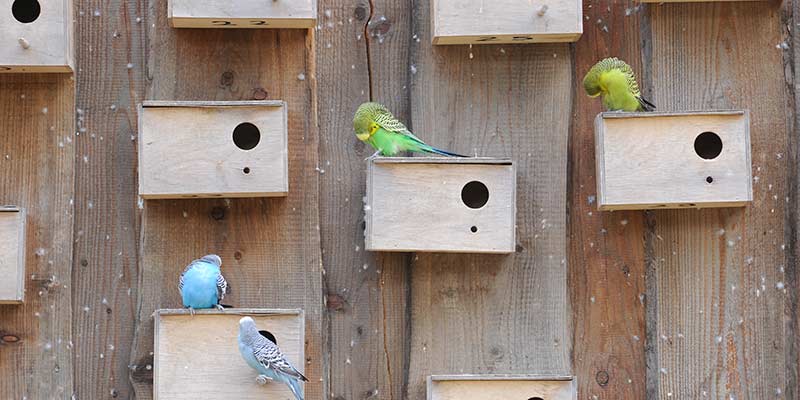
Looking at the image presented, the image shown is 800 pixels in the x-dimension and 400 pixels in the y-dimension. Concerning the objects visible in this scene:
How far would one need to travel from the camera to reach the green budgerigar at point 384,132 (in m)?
2.88

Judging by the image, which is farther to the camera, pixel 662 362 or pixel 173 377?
pixel 662 362

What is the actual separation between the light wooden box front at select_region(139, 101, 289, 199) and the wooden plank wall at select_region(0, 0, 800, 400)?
20 centimetres

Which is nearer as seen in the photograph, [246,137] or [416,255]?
[416,255]

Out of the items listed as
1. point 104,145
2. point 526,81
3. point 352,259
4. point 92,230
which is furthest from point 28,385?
point 526,81

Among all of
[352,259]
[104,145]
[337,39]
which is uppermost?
[337,39]

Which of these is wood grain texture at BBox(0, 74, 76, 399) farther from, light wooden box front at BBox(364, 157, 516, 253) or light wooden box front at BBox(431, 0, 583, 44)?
light wooden box front at BBox(431, 0, 583, 44)

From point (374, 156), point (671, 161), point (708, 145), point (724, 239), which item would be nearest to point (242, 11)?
point (374, 156)

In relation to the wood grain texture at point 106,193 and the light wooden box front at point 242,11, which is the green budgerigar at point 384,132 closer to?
the light wooden box front at point 242,11

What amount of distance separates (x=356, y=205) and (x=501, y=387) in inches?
24.0

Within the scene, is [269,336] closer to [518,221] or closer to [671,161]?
[518,221]

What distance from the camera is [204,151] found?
280 centimetres

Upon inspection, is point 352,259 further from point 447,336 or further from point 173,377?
point 173,377

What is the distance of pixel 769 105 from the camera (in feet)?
10.0

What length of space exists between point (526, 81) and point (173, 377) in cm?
118
